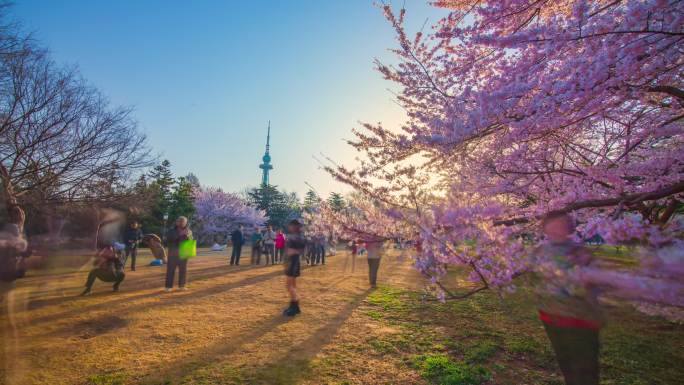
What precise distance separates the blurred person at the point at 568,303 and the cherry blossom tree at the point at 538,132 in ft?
0.59

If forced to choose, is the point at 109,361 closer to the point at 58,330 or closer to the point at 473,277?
the point at 58,330

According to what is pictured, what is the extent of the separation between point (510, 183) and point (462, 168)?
2.20ft

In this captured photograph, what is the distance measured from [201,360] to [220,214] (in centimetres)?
4100

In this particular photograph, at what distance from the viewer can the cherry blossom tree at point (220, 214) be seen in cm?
3897

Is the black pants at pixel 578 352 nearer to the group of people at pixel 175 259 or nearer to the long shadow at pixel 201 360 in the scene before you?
the group of people at pixel 175 259

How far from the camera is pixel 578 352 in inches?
96.1

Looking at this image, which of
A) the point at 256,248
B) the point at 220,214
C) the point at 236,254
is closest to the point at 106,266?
the point at 236,254

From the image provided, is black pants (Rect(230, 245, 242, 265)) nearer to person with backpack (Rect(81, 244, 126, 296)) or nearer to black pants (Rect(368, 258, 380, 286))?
person with backpack (Rect(81, 244, 126, 296))

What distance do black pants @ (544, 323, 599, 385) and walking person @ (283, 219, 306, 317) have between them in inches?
171

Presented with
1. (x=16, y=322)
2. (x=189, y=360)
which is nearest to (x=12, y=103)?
(x=16, y=322)

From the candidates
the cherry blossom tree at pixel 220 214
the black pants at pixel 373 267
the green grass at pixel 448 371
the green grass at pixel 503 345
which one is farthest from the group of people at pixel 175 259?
the cherry blossom tree at pixel 220 214

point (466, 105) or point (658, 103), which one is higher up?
point (658, 103)

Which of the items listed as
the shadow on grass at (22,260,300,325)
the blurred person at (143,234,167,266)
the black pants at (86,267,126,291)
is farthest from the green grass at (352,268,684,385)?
the blurred person at (143,234,167,266)

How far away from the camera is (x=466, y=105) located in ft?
10.9
